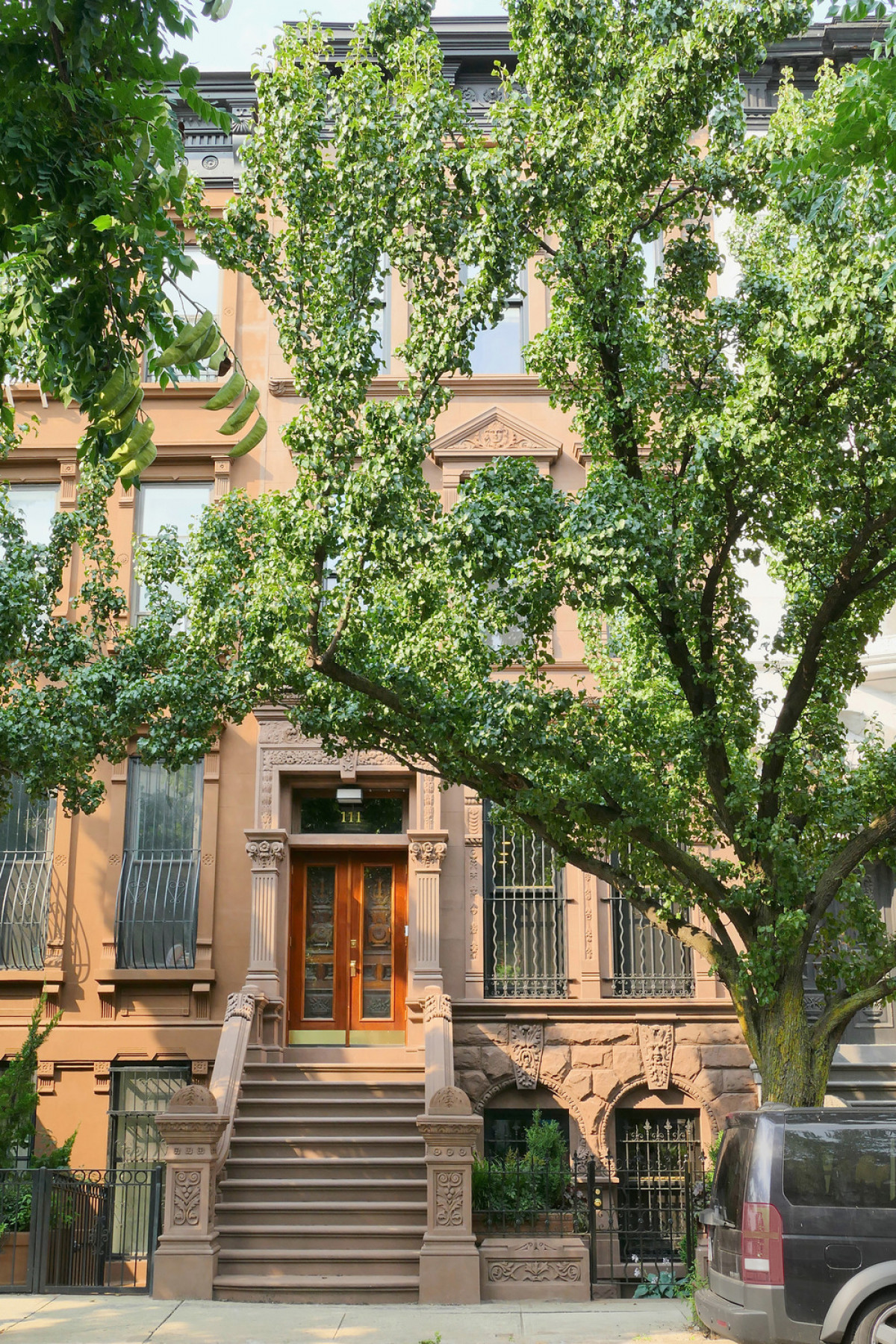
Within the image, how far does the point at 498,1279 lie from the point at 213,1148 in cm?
285

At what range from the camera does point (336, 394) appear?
10586mm

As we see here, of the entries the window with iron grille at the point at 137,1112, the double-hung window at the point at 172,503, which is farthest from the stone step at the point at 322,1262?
the double-hung window at the point at 172,503

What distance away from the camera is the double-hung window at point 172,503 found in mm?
18219

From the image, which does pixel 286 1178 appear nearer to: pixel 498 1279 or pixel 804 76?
pixel 498 1279

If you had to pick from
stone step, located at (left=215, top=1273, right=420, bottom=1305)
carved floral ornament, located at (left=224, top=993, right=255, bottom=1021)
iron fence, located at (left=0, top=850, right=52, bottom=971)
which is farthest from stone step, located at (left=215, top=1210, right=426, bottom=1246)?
iron fence, located at (left=0, top=850, right=52, bottom=971)

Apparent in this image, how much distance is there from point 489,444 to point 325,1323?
11.4 metres

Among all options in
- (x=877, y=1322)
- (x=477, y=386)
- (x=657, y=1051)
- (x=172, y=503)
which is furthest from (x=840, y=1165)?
(x=172, y=503)

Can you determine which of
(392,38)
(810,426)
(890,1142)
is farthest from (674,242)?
(890,1142)

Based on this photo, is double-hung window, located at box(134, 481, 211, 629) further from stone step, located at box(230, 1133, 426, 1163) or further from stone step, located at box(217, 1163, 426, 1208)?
stone step, located at box(217, 1163, 426, 1208)

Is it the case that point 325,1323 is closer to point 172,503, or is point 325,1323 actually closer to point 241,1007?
point 241,1007

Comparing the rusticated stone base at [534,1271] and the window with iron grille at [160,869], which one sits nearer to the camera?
the rusticated stone base at [534,1271]

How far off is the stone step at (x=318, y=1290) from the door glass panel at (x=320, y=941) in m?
5.37

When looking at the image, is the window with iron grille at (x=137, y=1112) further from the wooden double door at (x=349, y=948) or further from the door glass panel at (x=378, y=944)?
the door glass panel at (x=378, y=944)

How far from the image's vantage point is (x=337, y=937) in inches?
676
